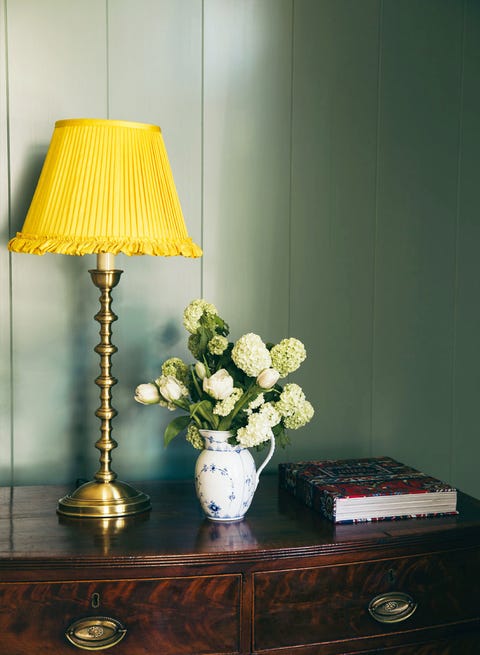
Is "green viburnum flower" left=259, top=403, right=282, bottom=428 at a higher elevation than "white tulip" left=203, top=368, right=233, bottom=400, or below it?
below

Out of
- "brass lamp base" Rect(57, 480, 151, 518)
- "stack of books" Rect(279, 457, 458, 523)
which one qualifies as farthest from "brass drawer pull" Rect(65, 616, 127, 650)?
"stack of books" Rect(279, 457, 458, 523)

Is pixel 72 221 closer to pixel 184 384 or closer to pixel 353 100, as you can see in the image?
pixel 184 384

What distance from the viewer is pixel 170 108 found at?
5.83 feet

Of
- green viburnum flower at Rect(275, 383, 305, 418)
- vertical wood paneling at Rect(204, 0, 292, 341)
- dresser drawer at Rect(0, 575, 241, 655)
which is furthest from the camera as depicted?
vertical wood paneling at Rect(204, 0, 292, 341)

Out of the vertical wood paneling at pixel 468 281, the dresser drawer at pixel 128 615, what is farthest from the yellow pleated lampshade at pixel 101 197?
the vertical wood paneling at pixel 468 281

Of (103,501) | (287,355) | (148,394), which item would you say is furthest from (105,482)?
(287,355)

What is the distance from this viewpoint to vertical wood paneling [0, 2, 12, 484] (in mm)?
1679

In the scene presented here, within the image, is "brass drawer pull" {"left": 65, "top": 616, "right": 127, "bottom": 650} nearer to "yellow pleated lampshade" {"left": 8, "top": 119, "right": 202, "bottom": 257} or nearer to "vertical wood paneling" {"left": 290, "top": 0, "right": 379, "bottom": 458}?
"yellow pleated lampshade" {"left": 8, "top": 119, "right": 202, "bottom": 257}

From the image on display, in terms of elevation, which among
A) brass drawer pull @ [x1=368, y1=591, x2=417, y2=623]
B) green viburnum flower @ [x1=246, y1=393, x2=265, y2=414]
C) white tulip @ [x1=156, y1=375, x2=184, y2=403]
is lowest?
brass drawer pull @ [x1=368, y1=591, x2=417, y2=623]

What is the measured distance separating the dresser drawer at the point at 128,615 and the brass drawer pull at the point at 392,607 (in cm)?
26

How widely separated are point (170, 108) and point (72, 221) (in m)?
0.52

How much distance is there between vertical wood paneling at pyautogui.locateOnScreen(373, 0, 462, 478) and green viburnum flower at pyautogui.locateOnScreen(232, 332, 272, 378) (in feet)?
1.99

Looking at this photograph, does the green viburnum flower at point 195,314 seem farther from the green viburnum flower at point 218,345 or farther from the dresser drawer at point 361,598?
the dresser drawer at point 361,598

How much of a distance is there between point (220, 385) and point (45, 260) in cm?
55
